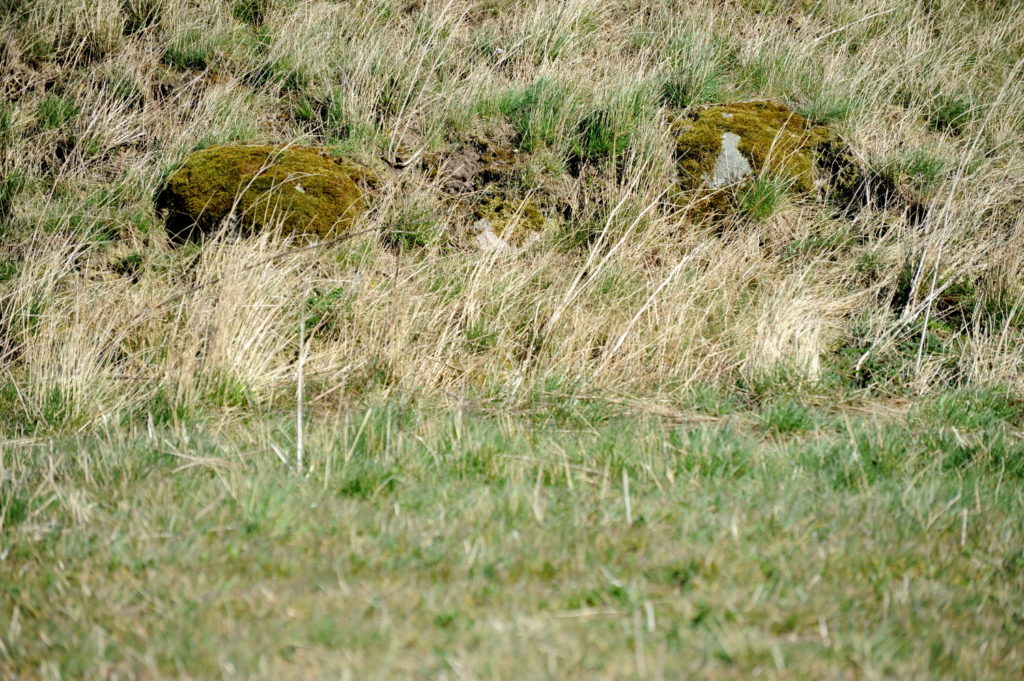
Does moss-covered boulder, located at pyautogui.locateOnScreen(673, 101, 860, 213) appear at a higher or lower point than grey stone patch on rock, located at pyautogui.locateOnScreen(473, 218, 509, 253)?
higher

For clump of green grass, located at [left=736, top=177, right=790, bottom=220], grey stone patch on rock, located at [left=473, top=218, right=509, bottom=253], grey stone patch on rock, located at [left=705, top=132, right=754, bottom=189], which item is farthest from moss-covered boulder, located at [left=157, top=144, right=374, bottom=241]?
clump of green grass, located at [left=736, top=177, right=790, bottom=220]

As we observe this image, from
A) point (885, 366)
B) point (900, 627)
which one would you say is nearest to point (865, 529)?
point (900, 627)

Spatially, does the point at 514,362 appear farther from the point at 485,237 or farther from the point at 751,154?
the point at 751,154

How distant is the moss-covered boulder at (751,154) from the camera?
6.83 metres

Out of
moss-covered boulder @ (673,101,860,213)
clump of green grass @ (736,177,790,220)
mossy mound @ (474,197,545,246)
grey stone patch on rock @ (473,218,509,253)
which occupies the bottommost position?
grey stone patch on rock @ (473,218,509,253)

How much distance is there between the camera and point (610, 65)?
8.09 m

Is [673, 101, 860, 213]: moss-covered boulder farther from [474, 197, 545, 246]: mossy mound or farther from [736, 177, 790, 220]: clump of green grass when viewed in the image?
[474, 197, 545, 246]: mossy mound

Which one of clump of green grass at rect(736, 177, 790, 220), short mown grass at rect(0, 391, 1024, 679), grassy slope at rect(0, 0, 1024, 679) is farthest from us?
clump of green grass at rect(736, 177, 790, 220)

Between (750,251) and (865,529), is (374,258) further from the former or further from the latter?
(865,529)

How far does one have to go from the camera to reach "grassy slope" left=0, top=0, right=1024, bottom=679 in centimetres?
234

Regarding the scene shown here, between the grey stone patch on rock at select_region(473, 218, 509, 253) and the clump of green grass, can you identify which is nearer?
the grey stone patch on rock at select_region(473, 218, 509, 253)

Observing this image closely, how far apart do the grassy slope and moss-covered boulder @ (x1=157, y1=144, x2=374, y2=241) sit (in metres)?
0.27

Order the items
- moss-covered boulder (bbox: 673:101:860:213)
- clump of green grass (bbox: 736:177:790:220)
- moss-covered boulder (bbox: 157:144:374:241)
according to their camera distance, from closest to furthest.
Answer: moss-covered boulder (bbox: 157:144:374:241), clump of green grass (bbox: 736:177:790:220), moss-covered boulder (bbox: 673:101:860:213)

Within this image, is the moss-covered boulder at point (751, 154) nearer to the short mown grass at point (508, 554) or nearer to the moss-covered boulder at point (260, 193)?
the moss-covered boulder at point (260, 193)
